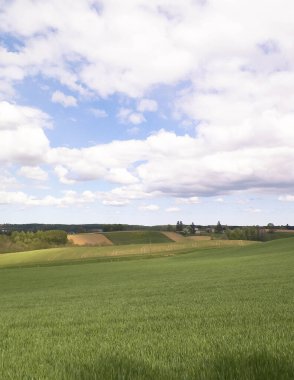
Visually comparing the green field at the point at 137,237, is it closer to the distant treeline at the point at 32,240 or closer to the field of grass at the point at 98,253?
the distant treeline at the point at 32,240

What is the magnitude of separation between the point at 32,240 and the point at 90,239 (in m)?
37.1

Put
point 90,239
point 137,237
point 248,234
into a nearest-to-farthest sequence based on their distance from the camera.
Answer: point 90,239 → point 137,237 → point 248,234

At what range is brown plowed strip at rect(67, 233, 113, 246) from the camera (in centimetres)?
13330

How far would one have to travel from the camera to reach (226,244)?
4432 inches

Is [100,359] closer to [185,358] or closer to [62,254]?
[185,358]

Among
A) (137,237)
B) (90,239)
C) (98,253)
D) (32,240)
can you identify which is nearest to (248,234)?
(137,237)

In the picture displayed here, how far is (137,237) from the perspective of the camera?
6211 inches

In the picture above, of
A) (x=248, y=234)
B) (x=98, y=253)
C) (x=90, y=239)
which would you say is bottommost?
(x=98, y=253)

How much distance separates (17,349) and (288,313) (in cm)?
625

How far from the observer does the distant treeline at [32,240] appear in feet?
490

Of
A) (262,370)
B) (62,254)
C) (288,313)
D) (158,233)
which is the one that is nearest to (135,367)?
(262,370)

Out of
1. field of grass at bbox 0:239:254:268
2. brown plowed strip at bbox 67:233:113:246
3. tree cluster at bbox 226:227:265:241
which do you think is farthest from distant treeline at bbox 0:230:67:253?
tree cluster at bbox 226:227:265:241

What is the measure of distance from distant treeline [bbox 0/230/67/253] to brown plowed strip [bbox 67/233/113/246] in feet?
26.2

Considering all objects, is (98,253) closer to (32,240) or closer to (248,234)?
(32,240)
